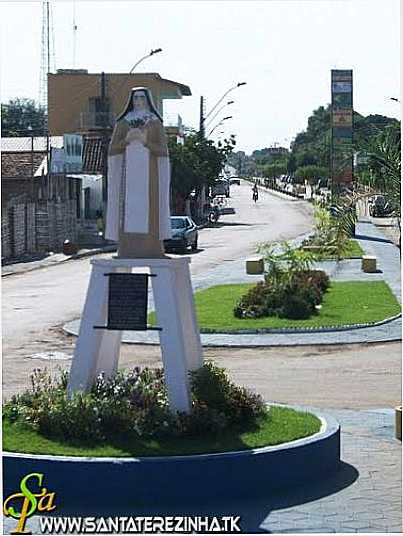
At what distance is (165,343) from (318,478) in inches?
69.9

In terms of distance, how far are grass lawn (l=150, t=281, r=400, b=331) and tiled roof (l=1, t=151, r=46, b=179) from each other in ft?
72.7

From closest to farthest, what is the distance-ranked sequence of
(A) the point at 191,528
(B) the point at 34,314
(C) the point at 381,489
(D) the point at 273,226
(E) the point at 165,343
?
1. (A) the point at 191,528
2. (C) the point at 381,489
3. (E) the point at 165,343
4. (B) the point at 34,314
5. (D) the point at 273,226

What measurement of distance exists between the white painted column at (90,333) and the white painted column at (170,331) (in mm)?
507

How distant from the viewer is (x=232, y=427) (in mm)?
10766

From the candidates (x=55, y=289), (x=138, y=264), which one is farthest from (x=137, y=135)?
(x=55, y=289)

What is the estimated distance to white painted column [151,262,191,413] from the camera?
10727 mm

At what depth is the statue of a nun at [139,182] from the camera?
11000 mm

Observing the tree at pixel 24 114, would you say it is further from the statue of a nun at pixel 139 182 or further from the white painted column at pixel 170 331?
the white painted column at pixel 170 331

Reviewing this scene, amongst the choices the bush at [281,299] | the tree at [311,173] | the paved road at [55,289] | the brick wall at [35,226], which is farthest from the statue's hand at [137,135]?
the tree at [311,173]

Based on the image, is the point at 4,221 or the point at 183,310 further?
the point at 4,221

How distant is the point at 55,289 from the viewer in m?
29.6

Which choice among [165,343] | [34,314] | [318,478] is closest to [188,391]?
[165,343]

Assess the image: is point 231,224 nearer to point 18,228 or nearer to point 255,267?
point 18,228

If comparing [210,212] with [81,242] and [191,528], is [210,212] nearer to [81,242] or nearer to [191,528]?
[81,242]
